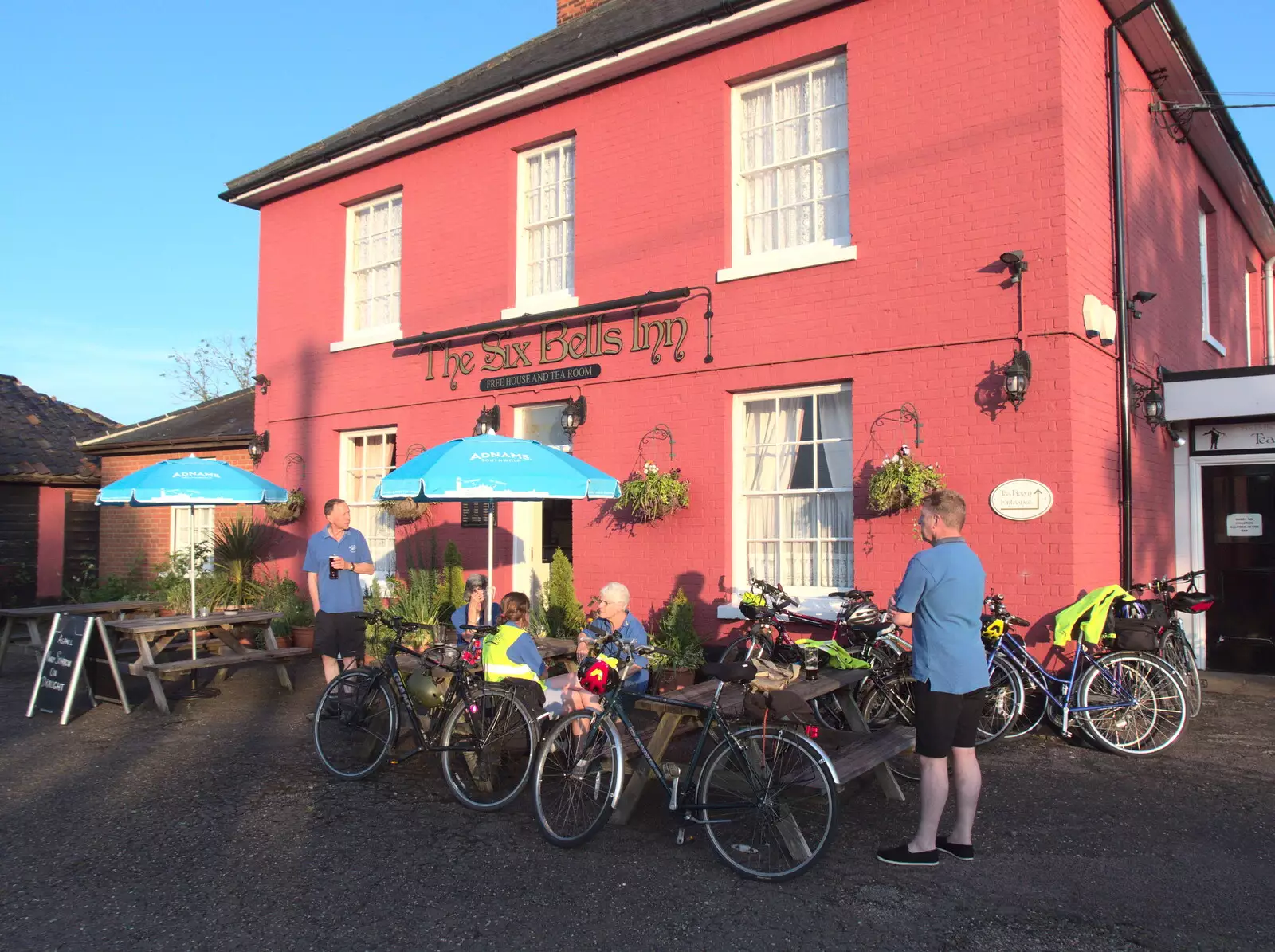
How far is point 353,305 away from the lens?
42.7ft

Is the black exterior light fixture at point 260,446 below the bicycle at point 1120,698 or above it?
above

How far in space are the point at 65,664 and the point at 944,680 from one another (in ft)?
24.1

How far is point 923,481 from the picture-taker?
803 centimetres

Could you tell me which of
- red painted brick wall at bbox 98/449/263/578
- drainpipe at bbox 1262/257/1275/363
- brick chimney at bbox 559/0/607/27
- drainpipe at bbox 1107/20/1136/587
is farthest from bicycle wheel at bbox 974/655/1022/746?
red painted brick wall at bbox 98/449/263/578

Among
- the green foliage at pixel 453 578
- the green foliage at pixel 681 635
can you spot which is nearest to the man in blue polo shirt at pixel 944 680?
the green foliage at pixel 681 635

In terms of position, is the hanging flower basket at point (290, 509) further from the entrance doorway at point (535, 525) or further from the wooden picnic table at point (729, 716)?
the wooden picnic table at point (729, 716)

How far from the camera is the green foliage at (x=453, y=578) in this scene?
11156 mm

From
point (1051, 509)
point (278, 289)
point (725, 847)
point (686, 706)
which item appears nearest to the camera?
point (725, 847)

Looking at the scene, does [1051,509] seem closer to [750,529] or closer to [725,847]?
[750,529]

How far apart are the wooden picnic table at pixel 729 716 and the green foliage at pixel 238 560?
356 inches

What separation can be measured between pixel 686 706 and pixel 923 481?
3.78 meters

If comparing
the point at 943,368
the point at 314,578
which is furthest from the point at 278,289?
the point at 943,368

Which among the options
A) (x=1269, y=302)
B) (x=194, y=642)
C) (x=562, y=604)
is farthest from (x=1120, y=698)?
(x=1269, y=302)

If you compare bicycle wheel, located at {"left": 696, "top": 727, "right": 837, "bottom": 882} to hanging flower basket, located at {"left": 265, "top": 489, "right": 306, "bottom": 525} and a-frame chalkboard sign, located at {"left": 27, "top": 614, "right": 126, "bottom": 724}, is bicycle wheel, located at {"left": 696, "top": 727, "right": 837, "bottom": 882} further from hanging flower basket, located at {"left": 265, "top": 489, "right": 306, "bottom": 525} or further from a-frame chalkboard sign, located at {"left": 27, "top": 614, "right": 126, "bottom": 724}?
hanging flower basket, located at {"left": 265, "top": 489, "right": 306, "bottom": 525}
